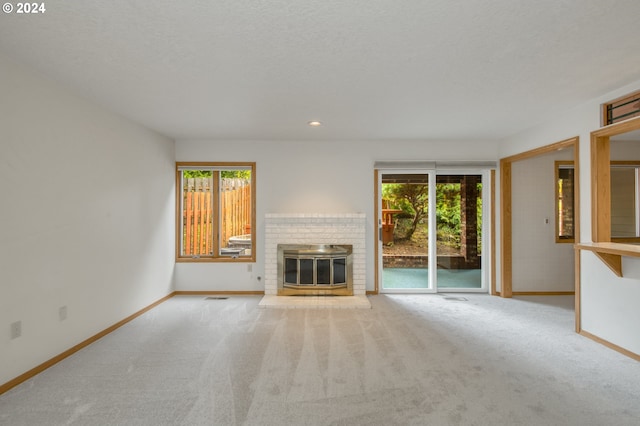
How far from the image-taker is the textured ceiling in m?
1.76

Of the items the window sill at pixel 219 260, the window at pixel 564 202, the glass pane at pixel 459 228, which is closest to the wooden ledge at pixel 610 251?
the glass pane at pixel 459 228

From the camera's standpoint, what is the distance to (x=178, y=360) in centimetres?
268

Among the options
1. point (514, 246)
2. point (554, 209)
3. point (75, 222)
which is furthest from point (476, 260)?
point (75, 222)

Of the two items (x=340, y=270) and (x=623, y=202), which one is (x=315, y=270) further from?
(x=623, y=202)

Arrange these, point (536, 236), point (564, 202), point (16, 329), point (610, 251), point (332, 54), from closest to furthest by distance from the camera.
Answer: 1. point (332, 54)
2. point (16, 329)
3. point (610, 251)
4. point (536, 236)
5. point (564, 202)

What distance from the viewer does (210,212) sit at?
5027mm

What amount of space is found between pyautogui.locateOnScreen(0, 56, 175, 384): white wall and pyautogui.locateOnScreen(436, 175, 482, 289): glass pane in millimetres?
4281

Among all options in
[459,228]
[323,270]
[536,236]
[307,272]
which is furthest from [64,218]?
[536,236]

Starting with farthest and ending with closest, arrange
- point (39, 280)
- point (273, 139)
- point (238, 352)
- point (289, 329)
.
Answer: point (273, 139), point (289, 329), point (238, 352), point (39, 280)

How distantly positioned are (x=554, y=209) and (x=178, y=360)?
17.9 feet

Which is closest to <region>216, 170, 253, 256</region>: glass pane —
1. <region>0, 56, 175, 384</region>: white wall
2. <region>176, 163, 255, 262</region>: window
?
<region>176, 163, 255, 262</region>: window

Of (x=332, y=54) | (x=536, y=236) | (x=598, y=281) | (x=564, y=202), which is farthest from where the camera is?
(x=564, y=202)

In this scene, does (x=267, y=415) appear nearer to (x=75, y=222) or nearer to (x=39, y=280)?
(x=39, y=280)

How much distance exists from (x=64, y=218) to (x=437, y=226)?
15.4ft
